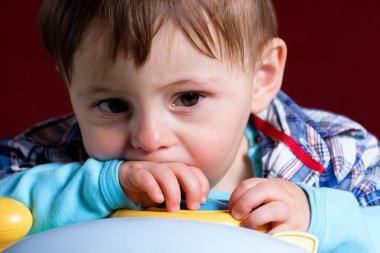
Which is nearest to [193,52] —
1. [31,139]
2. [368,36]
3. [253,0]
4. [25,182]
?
[253,0]

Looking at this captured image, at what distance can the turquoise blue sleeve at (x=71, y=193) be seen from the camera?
0.74 metres

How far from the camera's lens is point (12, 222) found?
655 mm

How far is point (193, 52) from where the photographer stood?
756 mm

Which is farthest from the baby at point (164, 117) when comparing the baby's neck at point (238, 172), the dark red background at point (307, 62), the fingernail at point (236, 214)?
the dark red background at point (307, 62)

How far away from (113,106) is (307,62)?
81 cm

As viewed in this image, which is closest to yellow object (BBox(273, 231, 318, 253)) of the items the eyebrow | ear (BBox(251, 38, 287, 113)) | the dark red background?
the eyebrow

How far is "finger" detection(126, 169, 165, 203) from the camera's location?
0.69 meters

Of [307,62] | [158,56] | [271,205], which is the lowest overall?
[307,62]

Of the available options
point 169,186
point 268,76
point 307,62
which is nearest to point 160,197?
point 169,186

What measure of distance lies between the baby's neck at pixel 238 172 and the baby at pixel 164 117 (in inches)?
4.3

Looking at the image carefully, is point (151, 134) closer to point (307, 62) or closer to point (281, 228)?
point (281, 228)

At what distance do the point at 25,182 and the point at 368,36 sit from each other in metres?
0.92

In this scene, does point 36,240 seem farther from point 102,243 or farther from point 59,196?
point 59,196

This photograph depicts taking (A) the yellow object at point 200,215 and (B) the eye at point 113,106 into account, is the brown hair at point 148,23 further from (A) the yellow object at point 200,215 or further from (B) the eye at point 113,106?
(A) the yellow object at point 200,215
